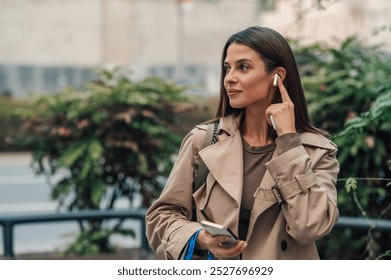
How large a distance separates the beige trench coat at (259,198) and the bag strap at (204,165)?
0.02m

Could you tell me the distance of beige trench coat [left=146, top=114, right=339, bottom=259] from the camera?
222 cm

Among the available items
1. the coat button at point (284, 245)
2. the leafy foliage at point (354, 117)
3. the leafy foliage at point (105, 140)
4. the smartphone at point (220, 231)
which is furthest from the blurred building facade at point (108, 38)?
the smartphone at point (220, 231)

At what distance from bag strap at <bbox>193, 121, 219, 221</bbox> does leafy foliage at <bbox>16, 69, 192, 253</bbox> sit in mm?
3559

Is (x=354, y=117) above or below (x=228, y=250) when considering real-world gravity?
below

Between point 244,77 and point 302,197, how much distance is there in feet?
1.41

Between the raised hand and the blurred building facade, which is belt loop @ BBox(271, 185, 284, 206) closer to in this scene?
the raised hand

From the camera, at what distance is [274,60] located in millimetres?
2355

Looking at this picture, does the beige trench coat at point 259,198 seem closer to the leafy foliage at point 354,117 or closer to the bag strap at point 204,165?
the bag strap at point 204,165

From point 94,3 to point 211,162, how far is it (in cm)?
2903

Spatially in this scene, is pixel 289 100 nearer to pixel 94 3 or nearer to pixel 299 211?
pixel 299 211

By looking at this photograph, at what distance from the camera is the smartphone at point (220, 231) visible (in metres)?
2.10

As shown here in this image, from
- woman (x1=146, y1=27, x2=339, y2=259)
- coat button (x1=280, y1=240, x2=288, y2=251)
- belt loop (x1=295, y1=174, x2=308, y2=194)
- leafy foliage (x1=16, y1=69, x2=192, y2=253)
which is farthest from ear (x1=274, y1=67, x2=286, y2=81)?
leafy foliage (x1=16, y1=69, x2=192, y2=253)

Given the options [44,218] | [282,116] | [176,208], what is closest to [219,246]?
[176,208]

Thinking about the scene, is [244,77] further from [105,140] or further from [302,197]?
[105,140]
